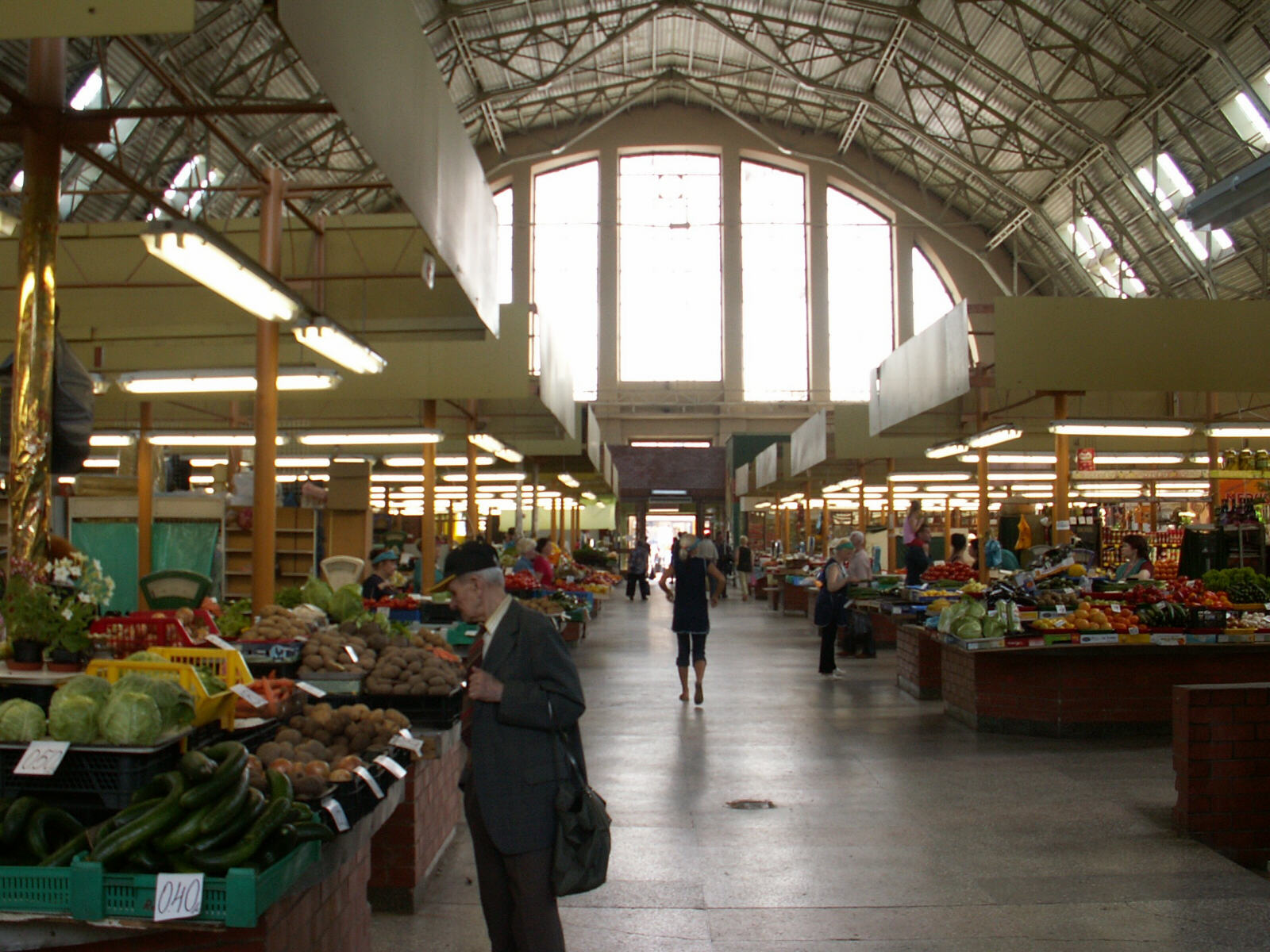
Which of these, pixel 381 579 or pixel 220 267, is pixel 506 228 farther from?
pixel 220 267

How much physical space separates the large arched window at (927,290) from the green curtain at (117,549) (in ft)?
103

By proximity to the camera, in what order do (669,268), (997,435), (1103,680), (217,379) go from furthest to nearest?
1. (669,268)
2. (997,435)
3. (217,379)
4. (1103,680)

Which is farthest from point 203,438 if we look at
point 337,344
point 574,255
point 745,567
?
point 574,255

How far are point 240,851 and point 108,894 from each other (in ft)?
1.03

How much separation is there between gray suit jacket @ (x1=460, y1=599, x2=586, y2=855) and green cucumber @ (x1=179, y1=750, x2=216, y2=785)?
743 millimetres

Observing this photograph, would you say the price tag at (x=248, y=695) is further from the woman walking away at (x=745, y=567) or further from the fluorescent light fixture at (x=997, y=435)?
the woman walking away at (x=745, y=567)

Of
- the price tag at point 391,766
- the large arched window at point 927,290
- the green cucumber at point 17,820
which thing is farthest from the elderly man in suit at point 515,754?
the large arched window at point 927,290

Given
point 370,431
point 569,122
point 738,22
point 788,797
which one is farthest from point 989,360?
point 569,122

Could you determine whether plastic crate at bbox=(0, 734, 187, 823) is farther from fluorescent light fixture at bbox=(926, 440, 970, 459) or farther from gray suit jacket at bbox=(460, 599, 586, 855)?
fluorescent light fixture at bbox=(926, 440, 970, 459)

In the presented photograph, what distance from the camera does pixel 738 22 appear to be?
31188mm

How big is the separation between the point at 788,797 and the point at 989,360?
8.43 m

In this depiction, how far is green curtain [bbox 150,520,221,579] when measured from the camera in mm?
12320

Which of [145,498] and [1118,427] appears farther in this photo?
[145,498]

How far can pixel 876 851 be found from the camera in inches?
216
